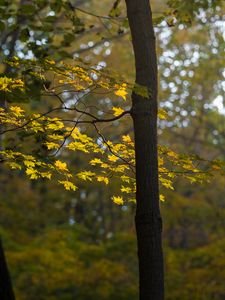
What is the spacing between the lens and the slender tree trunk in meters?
3.21

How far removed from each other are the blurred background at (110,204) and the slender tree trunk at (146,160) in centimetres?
68

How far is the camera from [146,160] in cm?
332

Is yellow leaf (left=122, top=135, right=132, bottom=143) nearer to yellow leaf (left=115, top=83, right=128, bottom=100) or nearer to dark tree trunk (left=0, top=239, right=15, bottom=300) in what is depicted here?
yellow leaf (left=115, top=83, right=128, bottom=100)

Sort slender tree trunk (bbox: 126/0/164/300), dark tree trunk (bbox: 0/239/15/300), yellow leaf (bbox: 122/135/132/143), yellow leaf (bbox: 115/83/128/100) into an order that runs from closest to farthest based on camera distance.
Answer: slender tree trunk (bbox: 126/0/164/300) → yellow leaf (bbox: 115/83/128/100) → yellow leaf (bbox: 122/135/132/143) → dark tree trunk (bbox: 0/239/15/300)

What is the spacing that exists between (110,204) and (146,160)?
1519 centimetres

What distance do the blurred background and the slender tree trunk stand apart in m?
0.68

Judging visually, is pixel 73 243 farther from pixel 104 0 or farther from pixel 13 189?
pixel 104 0

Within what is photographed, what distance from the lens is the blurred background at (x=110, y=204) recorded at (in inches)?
205

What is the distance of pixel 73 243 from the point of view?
33.5 feet

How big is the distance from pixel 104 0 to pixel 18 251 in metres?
11.5

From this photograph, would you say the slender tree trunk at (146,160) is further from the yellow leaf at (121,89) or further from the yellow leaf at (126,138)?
the yellow leaf at (126,138)

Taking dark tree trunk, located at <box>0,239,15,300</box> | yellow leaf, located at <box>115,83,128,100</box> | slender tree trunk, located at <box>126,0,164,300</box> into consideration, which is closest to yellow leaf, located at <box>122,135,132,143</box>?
yellow leaf, located at <box>115,83,128,100</box>

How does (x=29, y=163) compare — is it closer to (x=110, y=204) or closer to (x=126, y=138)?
(x=126, y=138)

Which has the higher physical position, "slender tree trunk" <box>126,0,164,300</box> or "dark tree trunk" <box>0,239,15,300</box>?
"slender tree trunk" <box>126,0,164,300</box>
